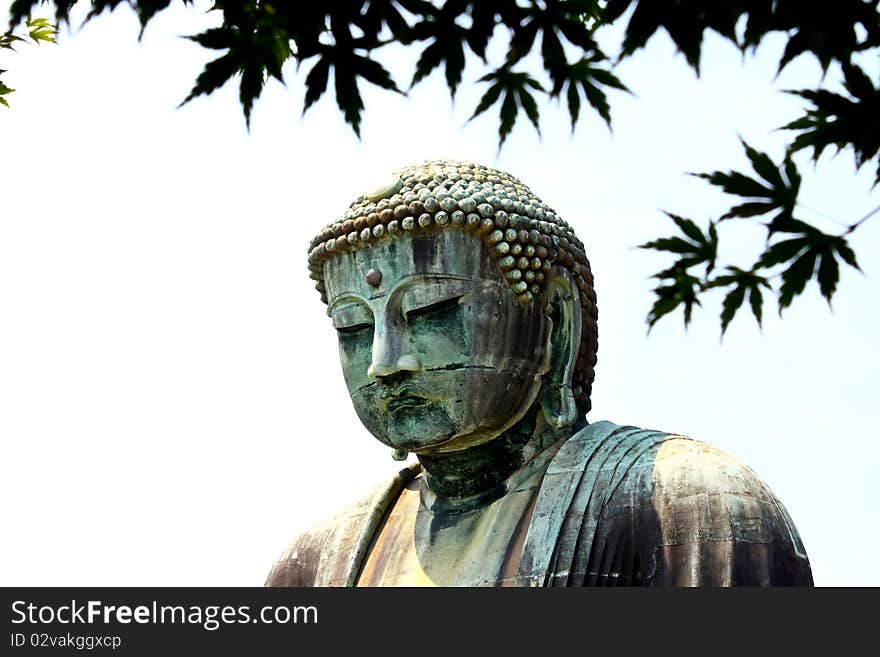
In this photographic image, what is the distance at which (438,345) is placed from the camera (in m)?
11.7

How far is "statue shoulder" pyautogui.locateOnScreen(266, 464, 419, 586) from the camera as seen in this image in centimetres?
1225

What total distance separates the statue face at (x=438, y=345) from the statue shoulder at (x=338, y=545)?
783 mm

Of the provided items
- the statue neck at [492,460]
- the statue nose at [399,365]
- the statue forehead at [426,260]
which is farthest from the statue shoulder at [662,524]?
the statue forehead at [426,260]

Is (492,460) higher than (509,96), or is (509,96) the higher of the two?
(509,96)

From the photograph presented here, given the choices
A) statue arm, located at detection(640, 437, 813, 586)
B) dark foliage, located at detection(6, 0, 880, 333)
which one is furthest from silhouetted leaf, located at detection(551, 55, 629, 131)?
statue arm, located at detection(640, 437, 813, 586)

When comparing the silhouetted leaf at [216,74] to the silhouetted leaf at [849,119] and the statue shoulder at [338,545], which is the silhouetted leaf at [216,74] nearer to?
the silhouetted leaf at [849,119]

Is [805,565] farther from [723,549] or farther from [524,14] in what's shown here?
[524,14]

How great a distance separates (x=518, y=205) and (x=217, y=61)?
4.01m

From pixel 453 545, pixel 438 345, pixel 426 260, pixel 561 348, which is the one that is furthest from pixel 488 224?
pixel 453 545

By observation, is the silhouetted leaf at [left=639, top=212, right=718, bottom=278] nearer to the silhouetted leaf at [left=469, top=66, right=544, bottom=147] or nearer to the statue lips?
the silhouetted leaf at [left=469, top=66, right=544, bottom=147]

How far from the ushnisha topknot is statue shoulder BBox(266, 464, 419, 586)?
57.8 inches

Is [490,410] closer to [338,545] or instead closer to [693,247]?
[338,545]

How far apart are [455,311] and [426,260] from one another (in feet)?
1.21

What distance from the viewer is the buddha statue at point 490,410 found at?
1126 cm
